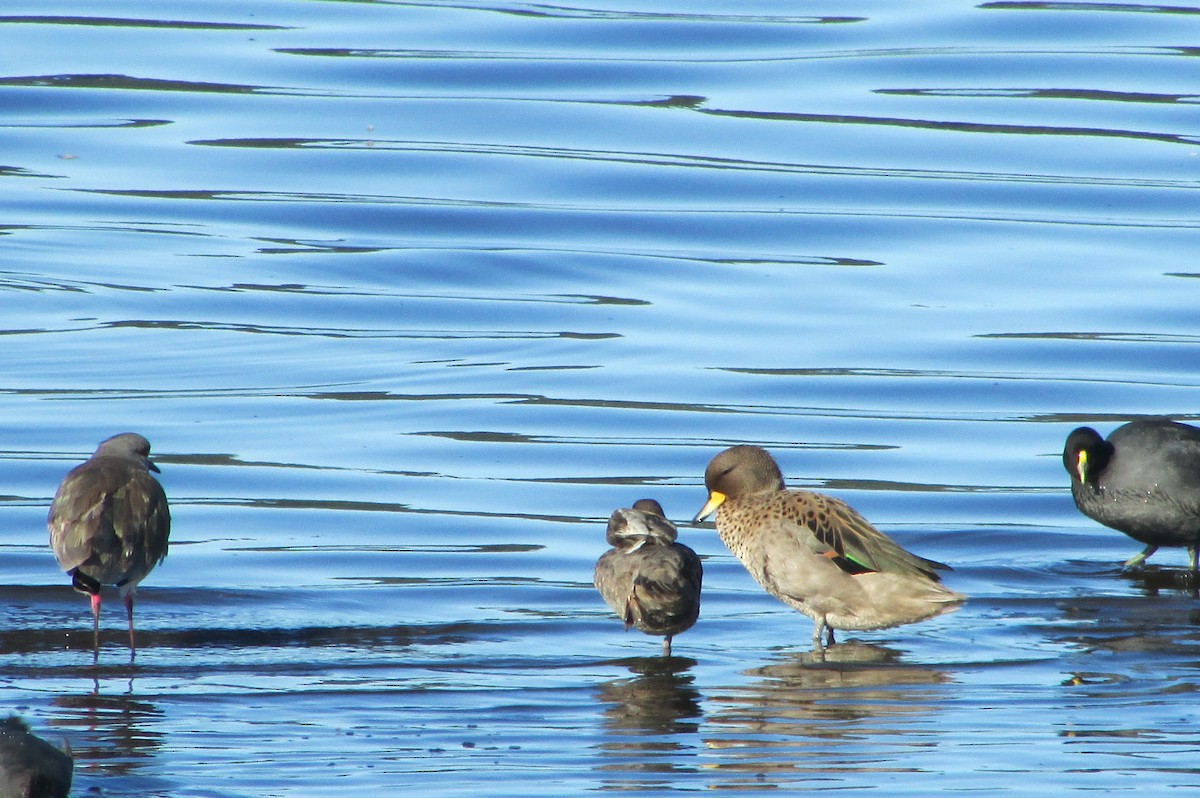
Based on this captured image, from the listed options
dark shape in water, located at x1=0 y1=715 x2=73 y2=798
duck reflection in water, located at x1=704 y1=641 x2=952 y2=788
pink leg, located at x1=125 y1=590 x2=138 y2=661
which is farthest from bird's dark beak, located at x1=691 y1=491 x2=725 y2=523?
dark shape in water, located at x1=0 y1=715 x2=73 y2=798

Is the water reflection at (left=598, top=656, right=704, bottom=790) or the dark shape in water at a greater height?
the dark shape in water

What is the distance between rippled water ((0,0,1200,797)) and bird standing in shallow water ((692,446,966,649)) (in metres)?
0.20

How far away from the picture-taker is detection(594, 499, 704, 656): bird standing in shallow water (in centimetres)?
818

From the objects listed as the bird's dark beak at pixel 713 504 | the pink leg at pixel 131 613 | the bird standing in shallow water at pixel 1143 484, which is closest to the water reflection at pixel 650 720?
the bird's dark beak at pixel 713 504

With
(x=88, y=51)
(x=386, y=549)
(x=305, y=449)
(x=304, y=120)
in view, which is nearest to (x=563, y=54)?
(x=304, y=120)

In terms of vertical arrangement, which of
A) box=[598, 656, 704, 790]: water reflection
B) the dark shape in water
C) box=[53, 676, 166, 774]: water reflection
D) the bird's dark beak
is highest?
the bird's dark beak

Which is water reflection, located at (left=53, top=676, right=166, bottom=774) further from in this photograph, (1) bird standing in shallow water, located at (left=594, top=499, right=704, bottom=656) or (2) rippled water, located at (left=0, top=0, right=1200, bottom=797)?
(1) bird standing in shallow water, located at (left=594, top=499, right=704, bottom=656)

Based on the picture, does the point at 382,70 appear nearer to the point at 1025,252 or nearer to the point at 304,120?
the point at 304,120

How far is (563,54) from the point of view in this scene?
24.8 metres

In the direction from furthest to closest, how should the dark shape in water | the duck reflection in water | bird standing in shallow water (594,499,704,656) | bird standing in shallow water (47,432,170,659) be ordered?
1. bird standing in shallow water (47,432,170,659)
2. bird standing in shallow water (594,499,704,656)
3. the duck reflection in water
4. the dark shape in water

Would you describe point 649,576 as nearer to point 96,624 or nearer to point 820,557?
point 820,557

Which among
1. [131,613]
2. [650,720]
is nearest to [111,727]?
[131,613]

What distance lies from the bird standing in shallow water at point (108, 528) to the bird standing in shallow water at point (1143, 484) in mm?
4682

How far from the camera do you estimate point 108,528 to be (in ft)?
28.3
